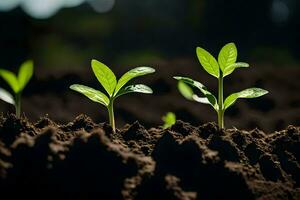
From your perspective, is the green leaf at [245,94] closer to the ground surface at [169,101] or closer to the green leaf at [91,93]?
the green leaf at [91,93]

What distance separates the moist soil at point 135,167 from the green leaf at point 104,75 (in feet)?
0.81

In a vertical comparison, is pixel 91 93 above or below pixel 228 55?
below

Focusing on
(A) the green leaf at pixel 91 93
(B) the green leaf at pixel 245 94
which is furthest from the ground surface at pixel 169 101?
(A) the green leaf at pixel 91 93

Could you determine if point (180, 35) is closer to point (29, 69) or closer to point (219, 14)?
point (219, 14)

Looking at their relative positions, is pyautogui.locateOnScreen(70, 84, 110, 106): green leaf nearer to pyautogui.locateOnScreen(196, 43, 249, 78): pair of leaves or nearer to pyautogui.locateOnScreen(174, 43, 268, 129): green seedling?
pyautogui.locateOnScreen(174, 43, 268, 129): green seedling

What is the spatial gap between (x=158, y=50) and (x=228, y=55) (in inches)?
358

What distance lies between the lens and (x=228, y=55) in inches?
91.2

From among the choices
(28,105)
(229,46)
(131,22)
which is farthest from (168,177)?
(131,22)

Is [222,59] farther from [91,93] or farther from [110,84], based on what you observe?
[91,93]

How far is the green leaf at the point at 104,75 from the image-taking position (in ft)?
7.36

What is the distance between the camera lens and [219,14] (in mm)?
12227

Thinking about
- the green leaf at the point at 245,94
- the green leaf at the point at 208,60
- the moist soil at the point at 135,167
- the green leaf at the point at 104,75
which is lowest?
the moist soil at the point at 135,167

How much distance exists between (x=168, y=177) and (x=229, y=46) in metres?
0.88

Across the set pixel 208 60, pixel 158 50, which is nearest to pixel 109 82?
pixel 208 60
